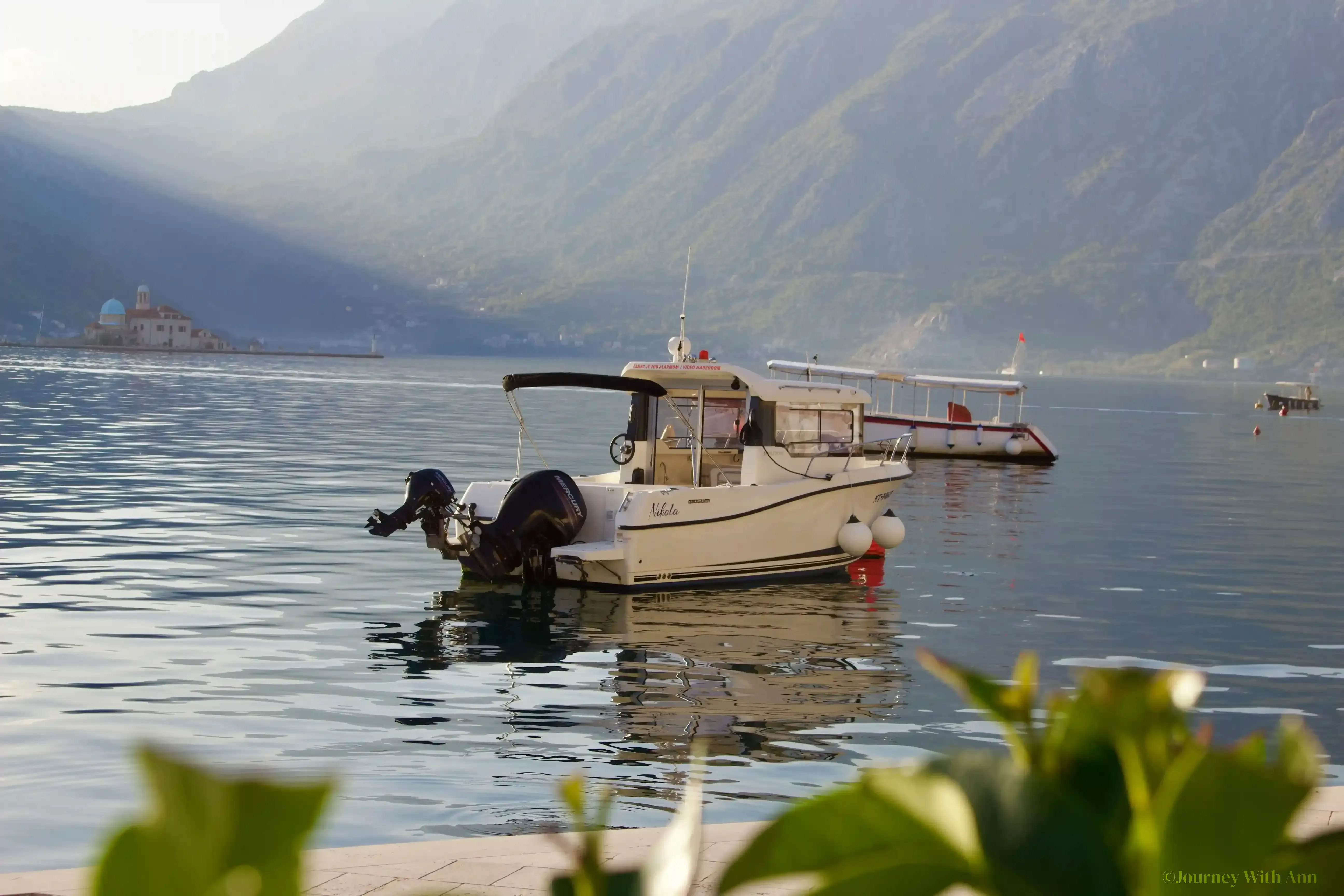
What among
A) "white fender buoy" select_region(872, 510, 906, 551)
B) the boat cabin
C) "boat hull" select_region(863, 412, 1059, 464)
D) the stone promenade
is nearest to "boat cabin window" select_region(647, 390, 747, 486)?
the boat cabin

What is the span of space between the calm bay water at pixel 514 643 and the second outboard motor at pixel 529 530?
0.45m

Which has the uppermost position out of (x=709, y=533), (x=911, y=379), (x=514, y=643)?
(x=911, y=379)

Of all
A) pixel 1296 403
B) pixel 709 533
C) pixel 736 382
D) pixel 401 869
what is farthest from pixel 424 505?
pixel 1296 403

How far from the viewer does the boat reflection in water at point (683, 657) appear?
12.8m

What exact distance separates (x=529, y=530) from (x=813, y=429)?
17.1 ft

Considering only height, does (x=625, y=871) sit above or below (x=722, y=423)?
below

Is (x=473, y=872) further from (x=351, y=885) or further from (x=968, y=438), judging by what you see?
(x=968, y=438)

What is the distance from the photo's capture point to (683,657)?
16.0 metres

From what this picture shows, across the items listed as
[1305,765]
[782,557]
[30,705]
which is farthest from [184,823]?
[782,557]

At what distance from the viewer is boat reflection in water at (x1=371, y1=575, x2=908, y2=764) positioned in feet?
41.8

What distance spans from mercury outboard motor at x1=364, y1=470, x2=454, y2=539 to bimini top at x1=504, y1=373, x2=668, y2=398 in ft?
5.18

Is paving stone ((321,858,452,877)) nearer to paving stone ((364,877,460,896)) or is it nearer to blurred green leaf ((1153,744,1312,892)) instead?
paving stone ((364,877,460,896))

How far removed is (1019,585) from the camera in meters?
23.5

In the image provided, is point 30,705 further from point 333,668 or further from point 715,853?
point 715,853
